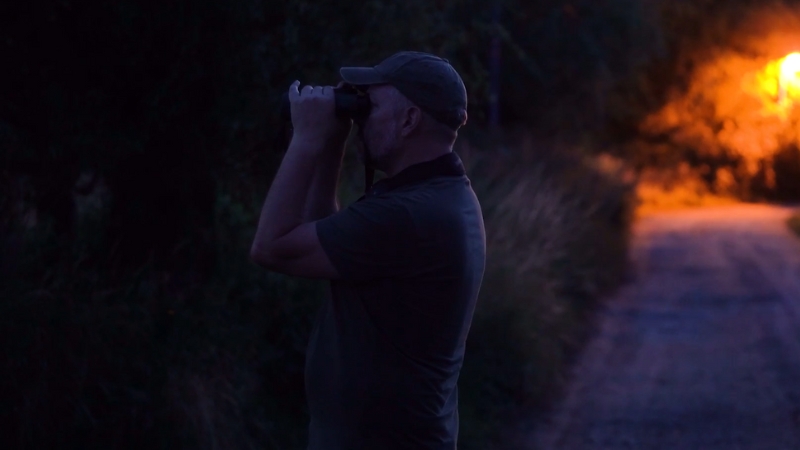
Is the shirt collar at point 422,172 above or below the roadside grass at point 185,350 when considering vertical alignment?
above

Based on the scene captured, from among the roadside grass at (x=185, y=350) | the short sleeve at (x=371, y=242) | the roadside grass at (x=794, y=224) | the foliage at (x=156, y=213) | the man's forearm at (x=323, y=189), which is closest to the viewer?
the short sleeve at (x=371, y=242)

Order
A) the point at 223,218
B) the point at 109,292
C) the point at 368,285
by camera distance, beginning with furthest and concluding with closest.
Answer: the point at 223,218
the point at 109,292
the point at 368,285

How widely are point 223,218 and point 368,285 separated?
3.61 meters

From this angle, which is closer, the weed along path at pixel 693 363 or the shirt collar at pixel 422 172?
the shirt collar at pixel 422 172

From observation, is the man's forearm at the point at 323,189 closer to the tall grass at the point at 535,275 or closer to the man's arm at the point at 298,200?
the man's arm at the point at 298,200

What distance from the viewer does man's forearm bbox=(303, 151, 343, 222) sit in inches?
123

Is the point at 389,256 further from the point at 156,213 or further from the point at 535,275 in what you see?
the point at 535,275

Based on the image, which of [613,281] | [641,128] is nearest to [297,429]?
[613,281]

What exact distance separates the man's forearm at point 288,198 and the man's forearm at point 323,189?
0.24 meters

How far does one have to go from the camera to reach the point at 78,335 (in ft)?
15.5

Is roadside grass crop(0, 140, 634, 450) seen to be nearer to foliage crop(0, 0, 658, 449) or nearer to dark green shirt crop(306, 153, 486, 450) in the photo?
foliage crop(0, 0, 658, 449)

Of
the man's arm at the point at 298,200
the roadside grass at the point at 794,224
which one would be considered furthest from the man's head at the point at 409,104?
the roadside grass at the point at 794,224

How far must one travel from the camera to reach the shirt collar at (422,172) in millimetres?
2836

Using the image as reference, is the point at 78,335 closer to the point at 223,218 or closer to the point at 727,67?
the point at 223,218
